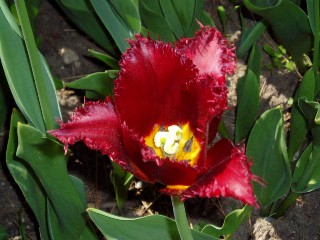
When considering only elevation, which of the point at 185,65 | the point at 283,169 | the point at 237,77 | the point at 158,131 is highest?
the point at 185,65

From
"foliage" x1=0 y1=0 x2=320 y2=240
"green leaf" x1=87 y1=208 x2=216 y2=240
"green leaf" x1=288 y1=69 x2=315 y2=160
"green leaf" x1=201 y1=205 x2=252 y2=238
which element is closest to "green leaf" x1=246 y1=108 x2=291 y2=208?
"foliage" x1=0 y1=0 x2=320 y2=240

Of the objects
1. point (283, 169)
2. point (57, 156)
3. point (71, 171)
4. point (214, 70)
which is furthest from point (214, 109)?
point (71, 171)

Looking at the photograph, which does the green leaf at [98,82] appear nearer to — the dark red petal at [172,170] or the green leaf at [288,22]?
the green leaf at [288,22]

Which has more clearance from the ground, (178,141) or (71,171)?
(178,141)

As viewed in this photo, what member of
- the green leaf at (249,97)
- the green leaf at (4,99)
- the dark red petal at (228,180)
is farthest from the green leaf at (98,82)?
the dark red petal at (228,180)

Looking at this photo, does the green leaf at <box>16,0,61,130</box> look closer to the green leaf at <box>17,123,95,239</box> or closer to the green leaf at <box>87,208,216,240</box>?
the green leaf at <box>17,123,95,239</box>

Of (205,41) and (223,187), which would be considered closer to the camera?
(223,187)

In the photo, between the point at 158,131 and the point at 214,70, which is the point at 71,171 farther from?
the point at 214,70
